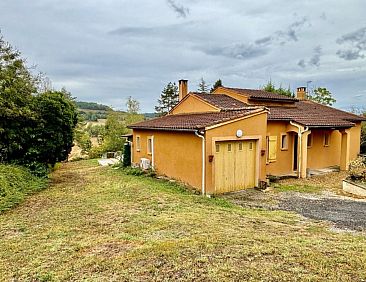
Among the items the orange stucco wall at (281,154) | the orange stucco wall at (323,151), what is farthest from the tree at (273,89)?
the orange stucco wall at (281,154)

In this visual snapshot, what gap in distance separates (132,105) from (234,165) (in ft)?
94.1

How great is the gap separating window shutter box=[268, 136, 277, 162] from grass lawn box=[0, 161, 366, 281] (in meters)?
6.66

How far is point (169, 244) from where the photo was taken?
6020 millimetres

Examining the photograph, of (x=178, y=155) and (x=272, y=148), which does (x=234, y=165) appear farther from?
(x=272, y=148)

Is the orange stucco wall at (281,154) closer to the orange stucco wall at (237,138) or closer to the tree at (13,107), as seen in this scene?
the orange stucco wall at (237,138)

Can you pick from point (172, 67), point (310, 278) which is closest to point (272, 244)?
point (310, 278)

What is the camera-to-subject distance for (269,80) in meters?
39.3

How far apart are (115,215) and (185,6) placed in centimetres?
1226

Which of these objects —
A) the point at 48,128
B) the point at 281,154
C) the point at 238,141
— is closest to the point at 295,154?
the point at 281,154

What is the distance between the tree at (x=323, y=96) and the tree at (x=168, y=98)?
24232mm

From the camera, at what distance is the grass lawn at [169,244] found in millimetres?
4789

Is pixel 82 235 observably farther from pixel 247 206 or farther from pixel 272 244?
pixel 247 206

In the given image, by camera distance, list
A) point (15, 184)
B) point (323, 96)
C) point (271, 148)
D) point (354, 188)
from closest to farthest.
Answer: point (354, 188), point (15, 184), point (271, 148), point (323, 96)

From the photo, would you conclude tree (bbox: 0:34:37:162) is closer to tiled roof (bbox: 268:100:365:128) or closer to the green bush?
the green bush
